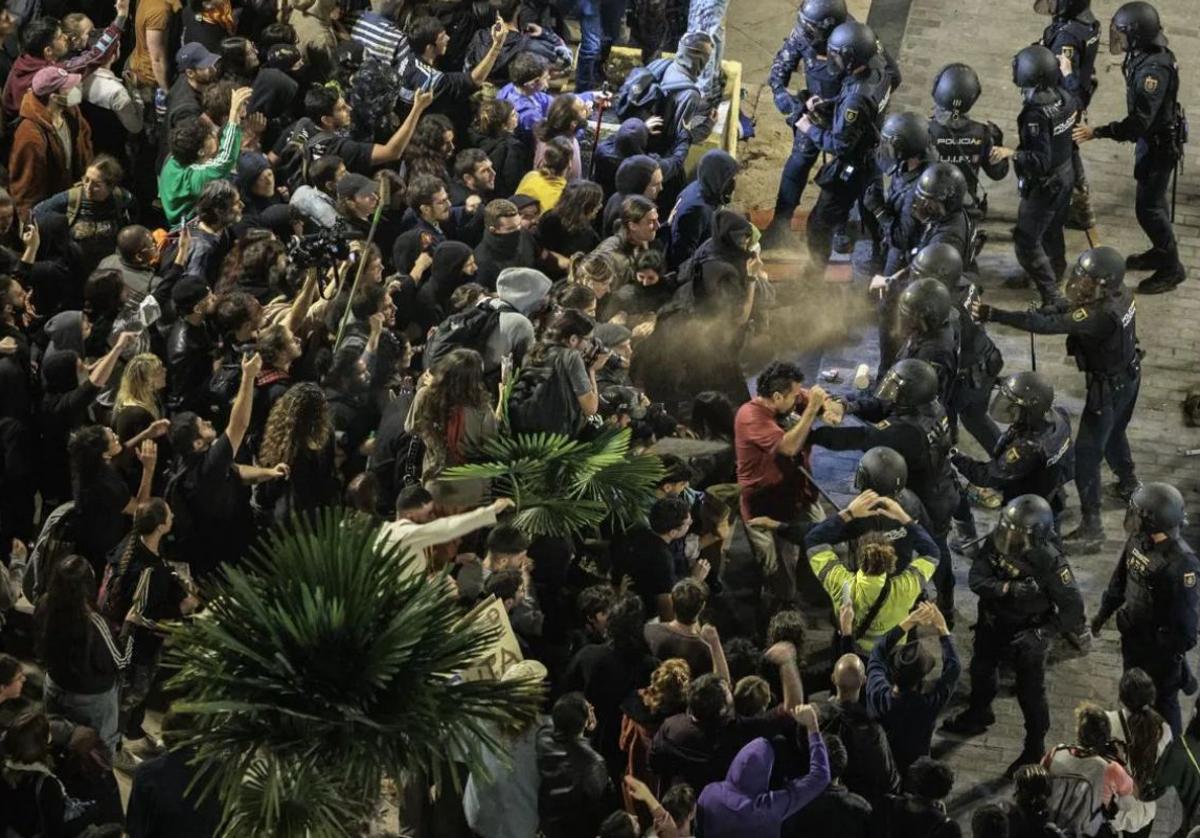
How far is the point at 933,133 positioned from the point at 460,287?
3.76m

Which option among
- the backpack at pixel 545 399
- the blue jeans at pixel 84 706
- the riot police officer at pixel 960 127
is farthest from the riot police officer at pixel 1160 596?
the blue jeans at pixel 84 706

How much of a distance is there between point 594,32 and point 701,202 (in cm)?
311

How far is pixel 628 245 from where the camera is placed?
12.6 metres

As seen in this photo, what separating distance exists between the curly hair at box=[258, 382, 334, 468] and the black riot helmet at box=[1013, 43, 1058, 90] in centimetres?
557

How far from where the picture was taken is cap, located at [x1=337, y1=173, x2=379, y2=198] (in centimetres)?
1228

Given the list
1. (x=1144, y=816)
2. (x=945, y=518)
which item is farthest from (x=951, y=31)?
(x=1144, y=816)

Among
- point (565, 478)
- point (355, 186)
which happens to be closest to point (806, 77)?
point (355, 186)

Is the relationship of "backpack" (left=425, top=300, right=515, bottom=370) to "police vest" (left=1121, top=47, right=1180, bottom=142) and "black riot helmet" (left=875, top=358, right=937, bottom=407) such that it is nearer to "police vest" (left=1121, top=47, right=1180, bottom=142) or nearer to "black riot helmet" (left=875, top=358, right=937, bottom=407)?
"black riot helmet" (left=875, top=358, right=937, bottom=407)

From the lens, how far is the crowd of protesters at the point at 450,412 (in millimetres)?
9195

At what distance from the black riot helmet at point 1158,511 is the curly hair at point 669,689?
9.06ft

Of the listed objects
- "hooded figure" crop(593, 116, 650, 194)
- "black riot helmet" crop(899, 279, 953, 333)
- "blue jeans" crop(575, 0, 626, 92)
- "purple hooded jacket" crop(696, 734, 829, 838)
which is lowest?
"purple hooded jacket" crop(696, 734, 829, 838)

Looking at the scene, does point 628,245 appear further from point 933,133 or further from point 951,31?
point 951,31

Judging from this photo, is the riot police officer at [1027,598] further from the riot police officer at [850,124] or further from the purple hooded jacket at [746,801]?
the riot police officer at [850,124]

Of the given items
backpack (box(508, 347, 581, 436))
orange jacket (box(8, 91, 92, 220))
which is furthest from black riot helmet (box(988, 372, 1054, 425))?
orange jacket (box(8, 91, 92, 220))
